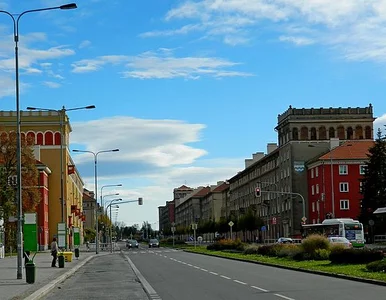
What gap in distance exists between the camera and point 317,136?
11781 centimetres

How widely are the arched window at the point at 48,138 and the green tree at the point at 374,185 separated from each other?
1797 inches

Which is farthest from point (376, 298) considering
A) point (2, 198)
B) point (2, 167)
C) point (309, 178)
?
point (309, 178)

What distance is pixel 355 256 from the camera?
A: 104 ft

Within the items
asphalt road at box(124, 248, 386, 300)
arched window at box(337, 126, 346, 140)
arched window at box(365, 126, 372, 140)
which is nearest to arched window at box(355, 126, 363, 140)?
arched window at box(365, 126, 372, 140)

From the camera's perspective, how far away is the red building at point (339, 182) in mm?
93812

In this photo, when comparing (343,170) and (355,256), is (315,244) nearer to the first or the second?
(355,256)

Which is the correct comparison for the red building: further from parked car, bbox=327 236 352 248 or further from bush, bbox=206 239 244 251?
parked car, bbox=327 236 352 248

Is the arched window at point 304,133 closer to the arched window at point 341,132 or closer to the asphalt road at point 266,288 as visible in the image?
the arched window at point 341,132

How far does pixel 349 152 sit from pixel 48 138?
43.5 meters

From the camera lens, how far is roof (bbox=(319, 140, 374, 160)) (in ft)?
314

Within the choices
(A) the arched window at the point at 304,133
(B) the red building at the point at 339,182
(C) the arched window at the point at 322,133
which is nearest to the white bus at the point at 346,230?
(B) the red building at the point at 339,182

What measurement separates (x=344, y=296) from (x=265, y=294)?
2.22 metres

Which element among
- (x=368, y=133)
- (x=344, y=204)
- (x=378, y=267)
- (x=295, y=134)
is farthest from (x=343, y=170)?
(x=378, y=267)

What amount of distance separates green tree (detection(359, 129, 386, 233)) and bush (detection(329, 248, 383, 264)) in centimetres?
4824
